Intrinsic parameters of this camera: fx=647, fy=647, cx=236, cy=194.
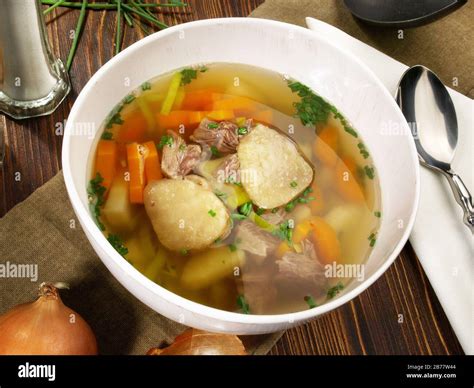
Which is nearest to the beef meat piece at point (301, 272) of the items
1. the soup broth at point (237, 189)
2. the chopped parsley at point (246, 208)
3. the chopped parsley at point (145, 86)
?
the soup broth at point (237, 189)

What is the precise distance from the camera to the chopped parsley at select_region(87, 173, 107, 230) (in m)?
1.09

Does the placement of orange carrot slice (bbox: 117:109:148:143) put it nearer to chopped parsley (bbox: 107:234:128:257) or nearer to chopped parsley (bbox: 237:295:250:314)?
chopped parsley (bbox: 107:234:128:257)

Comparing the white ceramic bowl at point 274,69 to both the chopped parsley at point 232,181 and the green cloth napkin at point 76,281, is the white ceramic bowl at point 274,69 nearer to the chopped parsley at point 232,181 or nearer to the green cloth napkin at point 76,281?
the green cloth napkin at point 76,281

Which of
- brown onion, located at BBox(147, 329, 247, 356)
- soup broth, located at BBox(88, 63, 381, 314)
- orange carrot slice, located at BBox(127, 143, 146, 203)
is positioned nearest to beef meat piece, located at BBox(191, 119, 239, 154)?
soup broth, located at BBox(88, 63, 381, 314)

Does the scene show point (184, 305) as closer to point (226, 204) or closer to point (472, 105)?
point (226, 204)

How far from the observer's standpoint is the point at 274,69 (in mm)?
1295

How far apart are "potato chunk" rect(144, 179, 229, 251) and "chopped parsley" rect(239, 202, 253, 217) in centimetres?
4

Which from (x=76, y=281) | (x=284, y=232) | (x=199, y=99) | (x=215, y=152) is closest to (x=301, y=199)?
(x=284, y=232)

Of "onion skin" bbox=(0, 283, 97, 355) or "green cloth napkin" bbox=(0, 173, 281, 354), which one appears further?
"green cloth napkin" bbox=(0, 173, 281, 354)

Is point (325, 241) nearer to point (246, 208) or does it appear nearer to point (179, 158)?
point (246, 208)

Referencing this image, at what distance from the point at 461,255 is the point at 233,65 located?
569 millimetres

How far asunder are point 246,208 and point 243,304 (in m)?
0.18

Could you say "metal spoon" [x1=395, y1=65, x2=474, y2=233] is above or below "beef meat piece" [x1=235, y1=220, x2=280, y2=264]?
above
